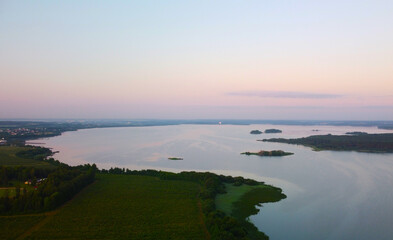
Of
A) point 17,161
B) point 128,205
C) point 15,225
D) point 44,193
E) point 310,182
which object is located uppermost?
point 44,193

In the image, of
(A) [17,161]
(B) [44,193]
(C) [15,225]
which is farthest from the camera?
(A) [17,161]

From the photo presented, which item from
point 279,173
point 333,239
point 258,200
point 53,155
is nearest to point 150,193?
point 258,200

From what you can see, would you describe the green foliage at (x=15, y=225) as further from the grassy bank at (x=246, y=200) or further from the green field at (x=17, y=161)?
the green field at (x=17, y=161)

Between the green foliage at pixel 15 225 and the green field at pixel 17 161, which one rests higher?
the green field at pixel 17 161

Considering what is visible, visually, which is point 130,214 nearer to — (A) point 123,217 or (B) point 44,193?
(A) point 123,217

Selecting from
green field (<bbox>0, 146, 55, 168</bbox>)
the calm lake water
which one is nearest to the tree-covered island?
the calm lake water

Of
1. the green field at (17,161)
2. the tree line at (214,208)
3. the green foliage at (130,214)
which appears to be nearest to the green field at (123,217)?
the green foliage at (130,214)

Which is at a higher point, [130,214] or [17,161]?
[17,161]

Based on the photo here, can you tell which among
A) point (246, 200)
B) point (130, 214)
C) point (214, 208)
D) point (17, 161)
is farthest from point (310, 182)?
point (17, 161)

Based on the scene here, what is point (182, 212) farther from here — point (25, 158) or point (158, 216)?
point (25, 158)
